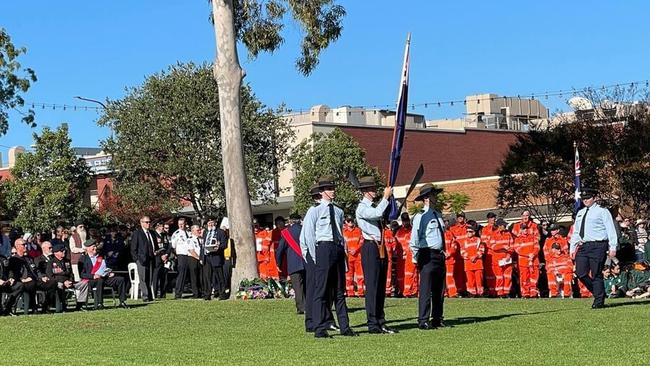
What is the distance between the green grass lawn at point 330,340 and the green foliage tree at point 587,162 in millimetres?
17024

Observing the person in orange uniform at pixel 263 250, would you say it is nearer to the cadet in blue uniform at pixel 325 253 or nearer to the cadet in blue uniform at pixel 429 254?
the cadet in blue uniform at pixel 429 254

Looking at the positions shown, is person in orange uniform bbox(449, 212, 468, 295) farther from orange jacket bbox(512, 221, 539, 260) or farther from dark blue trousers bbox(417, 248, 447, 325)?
dark blue trousers bbox(417, 248, 447, 325)

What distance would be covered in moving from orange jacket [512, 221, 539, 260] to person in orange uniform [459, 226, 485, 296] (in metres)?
0.79

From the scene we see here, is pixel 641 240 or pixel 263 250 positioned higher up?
pixel 263 250

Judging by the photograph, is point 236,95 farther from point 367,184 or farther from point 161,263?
point 367,184

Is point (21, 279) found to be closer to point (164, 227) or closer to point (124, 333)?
point (124, 333)

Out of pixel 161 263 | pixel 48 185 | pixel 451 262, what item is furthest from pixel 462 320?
pixel 48 185

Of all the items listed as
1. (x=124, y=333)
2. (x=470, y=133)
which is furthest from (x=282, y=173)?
(x=124, y=333)

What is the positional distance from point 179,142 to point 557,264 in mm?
26963

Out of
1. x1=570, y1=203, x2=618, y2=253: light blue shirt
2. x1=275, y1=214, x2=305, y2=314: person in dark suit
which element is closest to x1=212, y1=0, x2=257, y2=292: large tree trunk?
x1=275, y1=214, x2=305, y2=314: person in dark suit

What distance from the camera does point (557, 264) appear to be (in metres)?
24.5

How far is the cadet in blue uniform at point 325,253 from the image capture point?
1470cm

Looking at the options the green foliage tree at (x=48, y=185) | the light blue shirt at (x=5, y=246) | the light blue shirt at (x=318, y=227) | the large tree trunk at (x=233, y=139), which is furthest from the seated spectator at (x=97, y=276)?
the green foliage tree at (x=48, y=185)

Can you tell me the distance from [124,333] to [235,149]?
32.8 ft
